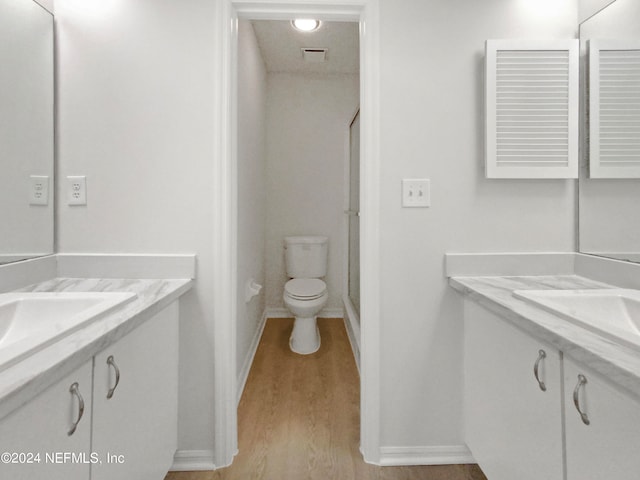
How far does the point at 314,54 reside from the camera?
278 centimetres

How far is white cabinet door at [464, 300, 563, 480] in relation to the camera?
85 cm

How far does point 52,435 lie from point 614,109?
193cm

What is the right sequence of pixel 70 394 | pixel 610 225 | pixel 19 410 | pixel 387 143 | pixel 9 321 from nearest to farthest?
pixel 19 410
pixel 70 394
pixel 9 321
pixel 610 225
pixel 387 143

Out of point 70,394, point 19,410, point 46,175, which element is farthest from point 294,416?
point 46,175

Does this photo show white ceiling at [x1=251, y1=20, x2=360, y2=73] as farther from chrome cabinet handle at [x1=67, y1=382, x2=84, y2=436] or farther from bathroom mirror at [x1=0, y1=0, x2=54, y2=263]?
chrome cabinet handle at [x1=67, y1=382, x2=84, y2=436]

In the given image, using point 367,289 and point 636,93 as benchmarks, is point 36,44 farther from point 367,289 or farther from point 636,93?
point 636,93

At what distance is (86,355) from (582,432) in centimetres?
111

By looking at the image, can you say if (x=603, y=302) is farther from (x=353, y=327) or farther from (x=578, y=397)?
(x=353, y=327)

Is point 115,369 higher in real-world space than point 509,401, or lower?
higher

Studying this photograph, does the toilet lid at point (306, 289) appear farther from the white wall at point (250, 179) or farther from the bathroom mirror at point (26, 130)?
the bathroom mirror at point (26, 130)

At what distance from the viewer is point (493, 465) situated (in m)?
1.12

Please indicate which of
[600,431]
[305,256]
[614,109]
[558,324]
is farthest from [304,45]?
[600,431]

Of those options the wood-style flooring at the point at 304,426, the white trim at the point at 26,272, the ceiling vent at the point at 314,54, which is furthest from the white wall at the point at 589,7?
the white trim at the point at 26,272

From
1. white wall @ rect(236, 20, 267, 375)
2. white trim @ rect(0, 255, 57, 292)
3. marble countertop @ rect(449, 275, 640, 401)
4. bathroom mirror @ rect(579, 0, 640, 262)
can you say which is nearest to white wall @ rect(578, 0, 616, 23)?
bathroom mirror @ rect(579, 0, 640, 262)
